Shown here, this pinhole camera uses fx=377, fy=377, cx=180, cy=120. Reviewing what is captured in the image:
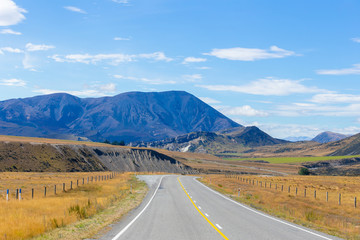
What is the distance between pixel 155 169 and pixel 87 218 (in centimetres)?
10625

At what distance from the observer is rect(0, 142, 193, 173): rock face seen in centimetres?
8053

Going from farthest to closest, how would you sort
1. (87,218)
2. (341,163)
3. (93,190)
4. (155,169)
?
1. (341,163)
2. (155,169)
3. (93,190)
4. (87,218)

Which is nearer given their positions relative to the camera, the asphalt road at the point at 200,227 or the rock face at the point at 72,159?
the asphalt road at the point at 200,227

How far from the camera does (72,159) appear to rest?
93.8m

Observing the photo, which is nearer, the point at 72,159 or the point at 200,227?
the point at 200,227

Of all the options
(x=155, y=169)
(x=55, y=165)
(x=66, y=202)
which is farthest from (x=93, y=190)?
(x=155, y=169)

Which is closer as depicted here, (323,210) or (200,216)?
(200,216)

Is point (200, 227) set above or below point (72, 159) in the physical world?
above

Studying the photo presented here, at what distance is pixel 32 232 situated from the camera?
560 inches

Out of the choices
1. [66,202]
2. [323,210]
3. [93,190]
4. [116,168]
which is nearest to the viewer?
[66,202]

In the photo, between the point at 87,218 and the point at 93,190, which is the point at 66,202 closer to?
the point at 87,218

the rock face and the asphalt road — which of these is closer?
the asphalt road

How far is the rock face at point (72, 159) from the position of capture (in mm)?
80531

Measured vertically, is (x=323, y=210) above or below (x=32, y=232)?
below
